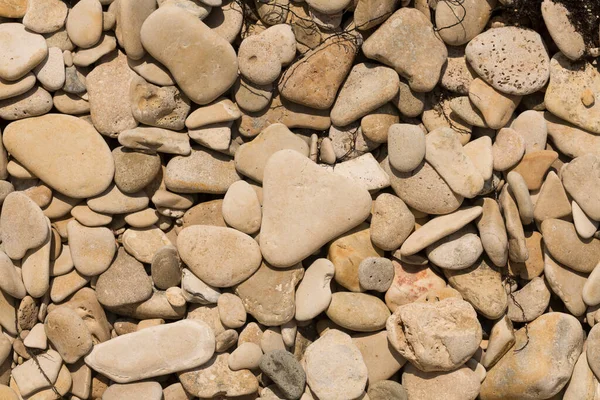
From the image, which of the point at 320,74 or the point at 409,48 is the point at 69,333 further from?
the point at 409,48

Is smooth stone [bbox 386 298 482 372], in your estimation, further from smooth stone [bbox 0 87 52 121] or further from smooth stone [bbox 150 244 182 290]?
smooth stone [bbox 0 87 52 121]

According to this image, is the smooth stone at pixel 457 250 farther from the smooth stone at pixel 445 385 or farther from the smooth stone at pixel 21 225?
the smooth stone at pixel 21 225

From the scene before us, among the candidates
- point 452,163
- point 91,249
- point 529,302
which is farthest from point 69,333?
point 529,302

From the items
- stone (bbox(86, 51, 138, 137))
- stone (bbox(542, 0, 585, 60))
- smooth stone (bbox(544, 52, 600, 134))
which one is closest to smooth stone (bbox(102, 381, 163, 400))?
stone (bbox(86, 51, 138, 137))

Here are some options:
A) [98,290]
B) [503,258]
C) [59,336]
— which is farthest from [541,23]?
[59,336]

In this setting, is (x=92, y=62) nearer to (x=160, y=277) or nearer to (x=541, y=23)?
(x=160, y=277)

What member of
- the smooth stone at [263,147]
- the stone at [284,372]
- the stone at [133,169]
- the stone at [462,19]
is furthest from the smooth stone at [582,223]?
the stone at [133,169]

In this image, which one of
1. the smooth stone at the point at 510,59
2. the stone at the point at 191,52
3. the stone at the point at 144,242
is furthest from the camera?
the stone at the point at 144,242
